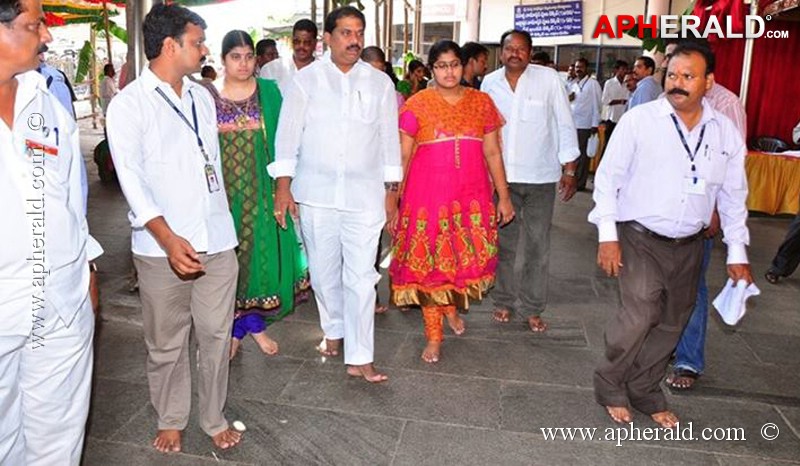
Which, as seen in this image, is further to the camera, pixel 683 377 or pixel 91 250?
pixel 683 377

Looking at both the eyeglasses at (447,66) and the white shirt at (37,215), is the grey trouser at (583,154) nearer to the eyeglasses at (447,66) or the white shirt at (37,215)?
the eyeglasses at (447,66)

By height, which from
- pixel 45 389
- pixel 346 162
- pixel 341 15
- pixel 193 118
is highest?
pixel 341 15

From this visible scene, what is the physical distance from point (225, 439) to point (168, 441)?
23 cm

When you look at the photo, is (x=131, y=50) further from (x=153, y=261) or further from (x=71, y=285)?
(x=71, y=285)

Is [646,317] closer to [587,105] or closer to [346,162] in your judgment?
[346,162]

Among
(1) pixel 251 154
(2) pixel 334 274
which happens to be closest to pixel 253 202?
(1) pixel 251 154

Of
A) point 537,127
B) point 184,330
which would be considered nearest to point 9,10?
point 184,330

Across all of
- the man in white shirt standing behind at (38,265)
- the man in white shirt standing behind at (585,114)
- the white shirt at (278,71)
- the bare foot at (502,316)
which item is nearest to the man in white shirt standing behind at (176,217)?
the man in white shirt standing behind at (38,265)

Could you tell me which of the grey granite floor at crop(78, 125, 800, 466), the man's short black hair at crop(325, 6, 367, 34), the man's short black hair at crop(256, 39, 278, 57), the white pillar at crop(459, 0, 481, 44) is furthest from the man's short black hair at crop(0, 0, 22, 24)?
the white pillar at crop(459, 0, 481, 44)

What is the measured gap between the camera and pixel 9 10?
68.8 inches

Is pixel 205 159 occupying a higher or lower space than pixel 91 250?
higher

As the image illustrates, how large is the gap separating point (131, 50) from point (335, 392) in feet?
9.38

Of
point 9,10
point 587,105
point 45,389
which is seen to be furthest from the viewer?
point 587,105

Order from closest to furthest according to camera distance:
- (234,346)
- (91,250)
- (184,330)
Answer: (91,250), (184,330), (234,346)
